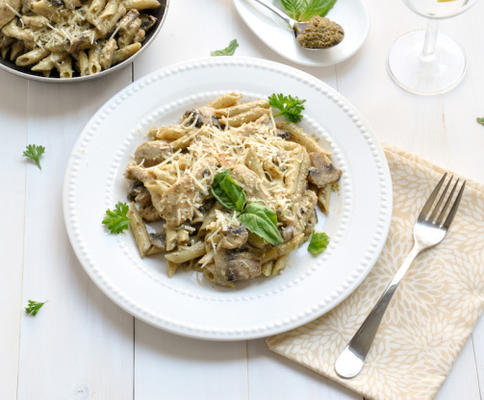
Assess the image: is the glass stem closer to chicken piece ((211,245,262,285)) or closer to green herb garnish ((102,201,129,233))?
chicken piece ((211,245,262,285))

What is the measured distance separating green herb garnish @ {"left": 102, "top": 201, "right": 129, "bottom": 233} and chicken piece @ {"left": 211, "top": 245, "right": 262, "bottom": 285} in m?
0.48

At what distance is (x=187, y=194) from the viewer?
2.99 meters

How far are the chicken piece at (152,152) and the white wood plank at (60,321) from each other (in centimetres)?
53

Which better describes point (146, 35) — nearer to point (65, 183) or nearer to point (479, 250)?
point (65, 183)

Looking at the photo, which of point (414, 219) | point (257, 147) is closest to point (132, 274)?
point (257, 147)

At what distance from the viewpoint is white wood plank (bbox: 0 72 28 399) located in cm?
324

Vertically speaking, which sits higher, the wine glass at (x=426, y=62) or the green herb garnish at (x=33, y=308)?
the wine glass at (x=426, y=62)

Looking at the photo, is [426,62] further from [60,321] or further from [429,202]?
[60,321]

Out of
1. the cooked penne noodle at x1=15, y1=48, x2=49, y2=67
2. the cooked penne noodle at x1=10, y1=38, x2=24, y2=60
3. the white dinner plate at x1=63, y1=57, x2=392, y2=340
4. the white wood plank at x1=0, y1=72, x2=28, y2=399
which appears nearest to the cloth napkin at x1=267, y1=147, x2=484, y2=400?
the white dinner plate at x1=63, y1=57, x2=392, y2=340

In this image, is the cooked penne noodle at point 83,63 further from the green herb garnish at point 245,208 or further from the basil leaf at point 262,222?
the basil leaf at point 262,222

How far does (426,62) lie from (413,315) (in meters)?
1.43

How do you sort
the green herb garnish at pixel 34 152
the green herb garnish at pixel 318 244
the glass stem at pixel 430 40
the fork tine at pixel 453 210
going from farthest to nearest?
the glass stem at pixel 430 40 < the green herb garnish at pixel 34 152 < the fork tine at pixel 453 210 < the green herb garnish at pixel 318 244

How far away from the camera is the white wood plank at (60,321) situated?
126 inches

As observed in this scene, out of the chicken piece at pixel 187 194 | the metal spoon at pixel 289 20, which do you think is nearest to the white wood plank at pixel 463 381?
the chicken piece at pixel 187 194
